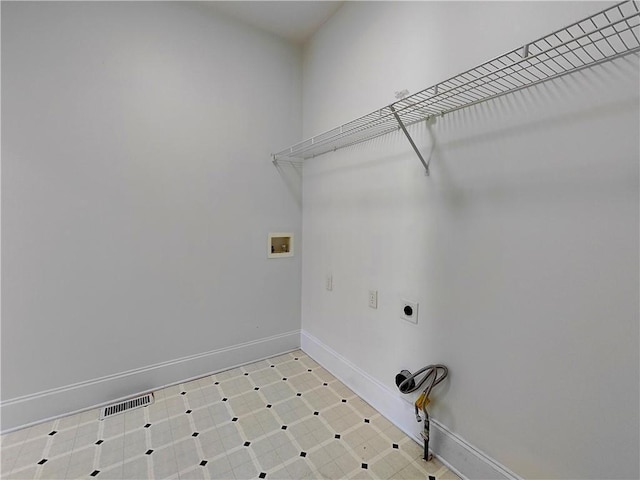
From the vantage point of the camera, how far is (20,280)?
60.7 inches

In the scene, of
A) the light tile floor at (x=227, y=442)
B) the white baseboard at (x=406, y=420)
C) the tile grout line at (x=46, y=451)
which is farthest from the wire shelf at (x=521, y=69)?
the tile grout line at (x=46, y=451)

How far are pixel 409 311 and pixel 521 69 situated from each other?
3.67 feet

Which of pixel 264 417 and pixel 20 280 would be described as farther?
pixel 264 417

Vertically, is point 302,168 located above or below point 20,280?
above

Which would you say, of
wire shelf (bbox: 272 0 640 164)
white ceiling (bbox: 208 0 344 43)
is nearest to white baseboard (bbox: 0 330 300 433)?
wire shelf (bbox: 272 0 640 164)

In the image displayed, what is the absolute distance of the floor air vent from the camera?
66.9 inches

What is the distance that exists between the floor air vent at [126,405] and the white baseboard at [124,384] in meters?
0.05

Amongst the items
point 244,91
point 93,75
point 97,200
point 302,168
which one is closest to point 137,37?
point 93,75

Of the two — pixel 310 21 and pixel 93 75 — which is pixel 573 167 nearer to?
pixel 310 21

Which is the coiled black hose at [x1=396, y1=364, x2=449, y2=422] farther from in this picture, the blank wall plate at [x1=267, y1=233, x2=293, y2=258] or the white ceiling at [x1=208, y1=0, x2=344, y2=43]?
the white ceiling at [x1=208, y1=0, x2=344, y2=43]

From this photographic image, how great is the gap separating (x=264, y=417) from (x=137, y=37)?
7.80ft

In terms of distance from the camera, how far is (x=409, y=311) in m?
1.54

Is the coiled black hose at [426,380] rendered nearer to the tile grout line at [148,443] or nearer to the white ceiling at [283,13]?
the tile grout line at [148,443]

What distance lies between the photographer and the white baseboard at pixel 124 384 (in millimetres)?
1588
